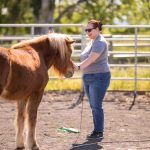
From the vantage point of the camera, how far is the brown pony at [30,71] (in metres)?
5.45

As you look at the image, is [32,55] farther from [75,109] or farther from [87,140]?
[75,109]

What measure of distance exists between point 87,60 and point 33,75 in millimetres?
1139

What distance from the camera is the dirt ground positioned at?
21.2 feet

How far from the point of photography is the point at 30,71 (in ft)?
18.6

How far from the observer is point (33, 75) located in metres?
5.72

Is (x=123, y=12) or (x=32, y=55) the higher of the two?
(x=123, y=12)

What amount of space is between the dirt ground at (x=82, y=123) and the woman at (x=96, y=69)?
34 centimetres

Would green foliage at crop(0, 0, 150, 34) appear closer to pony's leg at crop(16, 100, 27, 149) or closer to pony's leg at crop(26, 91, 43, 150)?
pony's leg at crop(16, 100, 27, 149)

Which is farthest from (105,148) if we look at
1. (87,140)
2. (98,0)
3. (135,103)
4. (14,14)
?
(98,0)

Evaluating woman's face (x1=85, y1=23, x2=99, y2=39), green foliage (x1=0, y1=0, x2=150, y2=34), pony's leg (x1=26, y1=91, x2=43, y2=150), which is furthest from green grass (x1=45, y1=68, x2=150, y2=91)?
green foliage (x1=0, y1=0, x2=150, y2=34)

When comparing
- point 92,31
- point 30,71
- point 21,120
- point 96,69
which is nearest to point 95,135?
point 96,69

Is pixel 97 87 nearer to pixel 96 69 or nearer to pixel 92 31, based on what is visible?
pixel 96 69

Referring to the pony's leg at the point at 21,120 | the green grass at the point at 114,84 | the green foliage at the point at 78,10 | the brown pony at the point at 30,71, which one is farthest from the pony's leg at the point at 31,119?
the green foliage at the point at 78,10

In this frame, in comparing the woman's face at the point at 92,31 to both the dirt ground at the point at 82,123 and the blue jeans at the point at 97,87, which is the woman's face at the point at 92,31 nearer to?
the blue jeans at the point at 97,87
